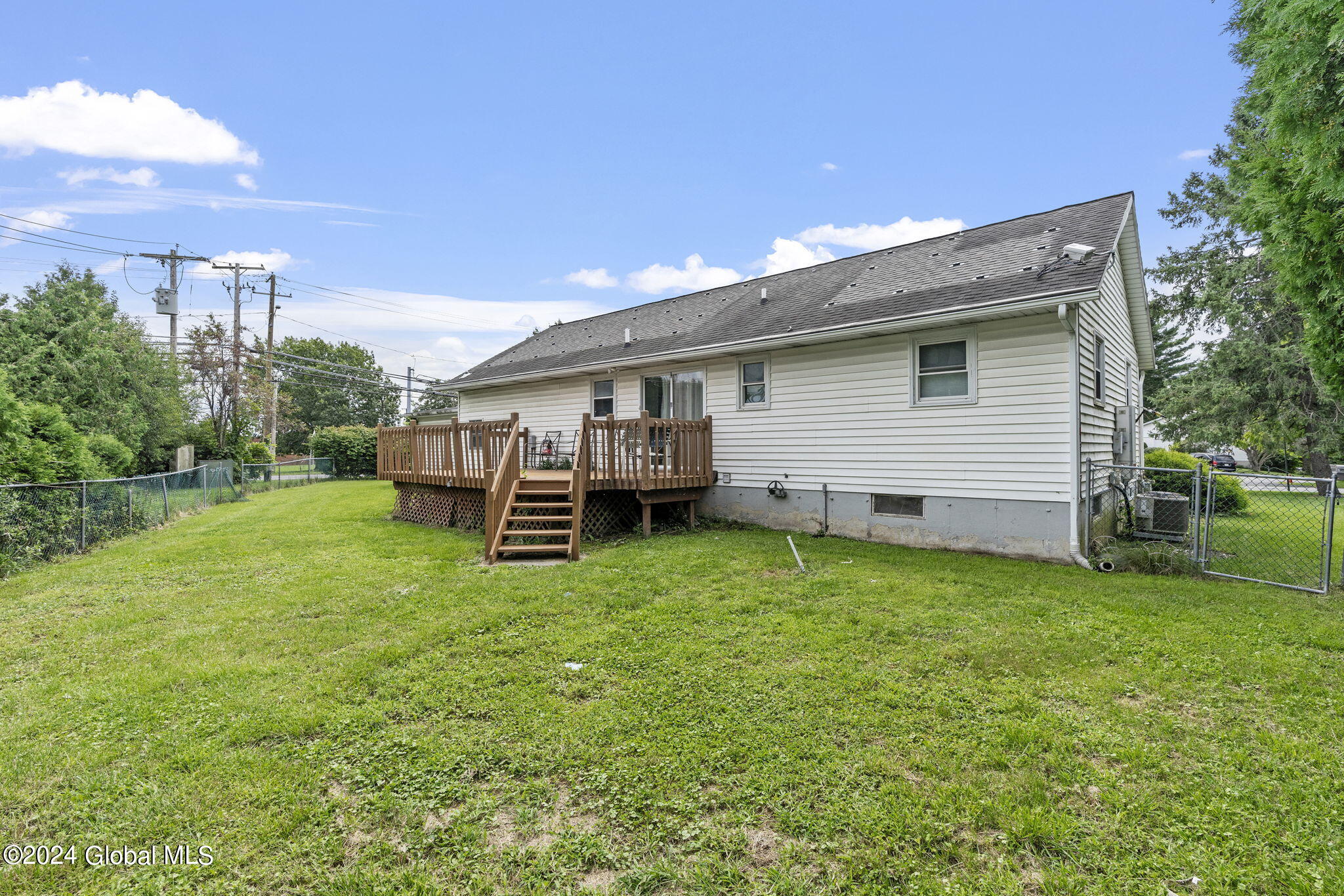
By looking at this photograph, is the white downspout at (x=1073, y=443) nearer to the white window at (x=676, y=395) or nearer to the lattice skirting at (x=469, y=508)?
the white window at (x=676, y=395)

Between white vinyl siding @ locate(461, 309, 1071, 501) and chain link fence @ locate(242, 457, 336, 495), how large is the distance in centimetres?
1901

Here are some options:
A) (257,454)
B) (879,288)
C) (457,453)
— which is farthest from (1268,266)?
(257,454)

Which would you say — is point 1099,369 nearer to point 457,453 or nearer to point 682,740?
point 682,740

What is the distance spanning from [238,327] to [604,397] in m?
23.7

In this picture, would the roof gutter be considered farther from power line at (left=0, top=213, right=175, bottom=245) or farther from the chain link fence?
power line at (left=0, top=213, right=175, bottom=245)

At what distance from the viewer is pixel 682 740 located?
304 centimetres

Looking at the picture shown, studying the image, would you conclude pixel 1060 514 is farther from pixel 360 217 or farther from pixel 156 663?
pixel 360 217

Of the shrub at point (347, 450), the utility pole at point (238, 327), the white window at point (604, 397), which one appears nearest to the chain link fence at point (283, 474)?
the shrub at point (347, 450)

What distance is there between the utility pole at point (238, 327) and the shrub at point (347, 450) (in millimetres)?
4105

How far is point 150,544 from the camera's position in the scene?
891 centimetres

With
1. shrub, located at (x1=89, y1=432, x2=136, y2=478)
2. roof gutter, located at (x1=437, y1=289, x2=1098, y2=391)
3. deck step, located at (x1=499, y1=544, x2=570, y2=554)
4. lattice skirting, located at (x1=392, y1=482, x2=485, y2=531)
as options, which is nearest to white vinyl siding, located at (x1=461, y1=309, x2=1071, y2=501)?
roof gutter, located at (x1=437, y1=289, x2=1098, y2=391)

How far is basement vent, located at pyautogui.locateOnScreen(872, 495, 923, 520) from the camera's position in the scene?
27.7 ft

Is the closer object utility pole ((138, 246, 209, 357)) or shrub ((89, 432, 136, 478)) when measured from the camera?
shrub ((89, 432, 136, 478))

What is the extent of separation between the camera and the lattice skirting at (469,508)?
31.4ft
